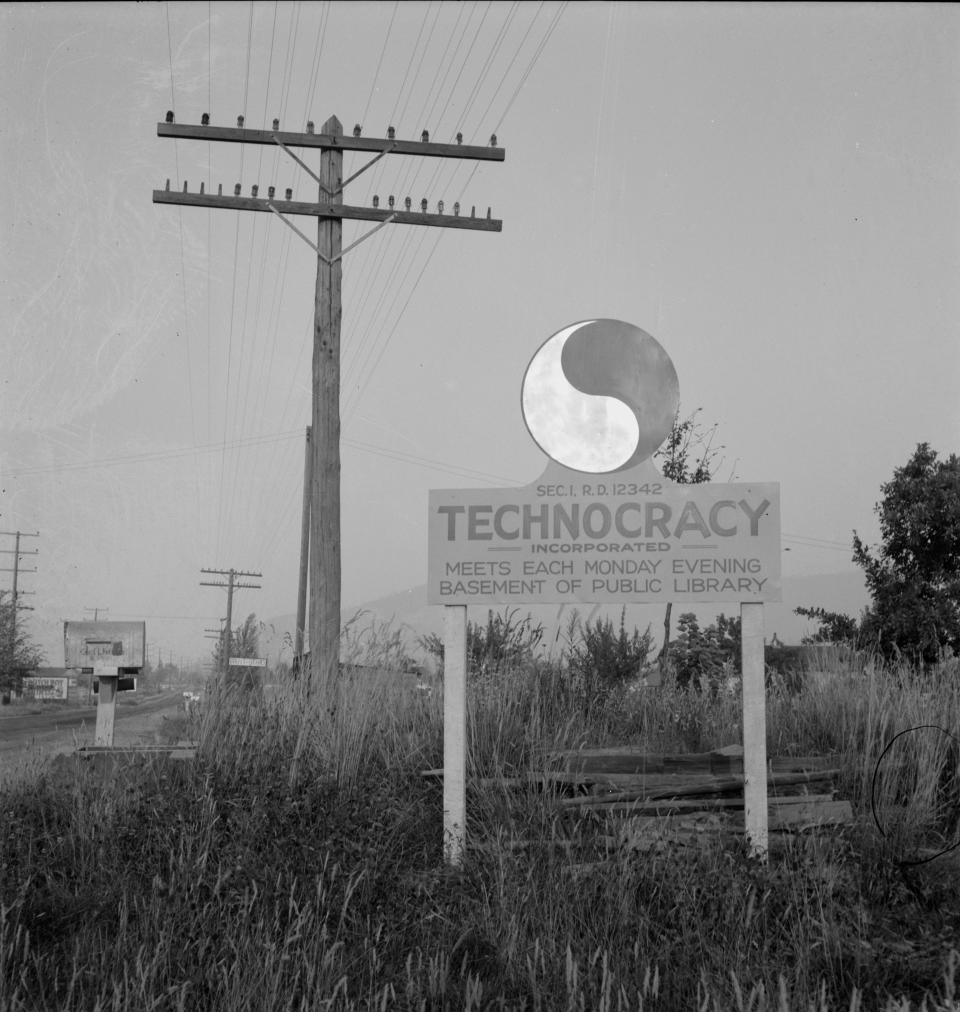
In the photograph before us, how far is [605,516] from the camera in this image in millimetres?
6430

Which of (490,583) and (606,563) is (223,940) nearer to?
(490,583)

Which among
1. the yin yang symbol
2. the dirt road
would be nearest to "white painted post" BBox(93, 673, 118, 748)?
the dirt road

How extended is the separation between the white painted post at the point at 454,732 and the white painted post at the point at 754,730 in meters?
1.72

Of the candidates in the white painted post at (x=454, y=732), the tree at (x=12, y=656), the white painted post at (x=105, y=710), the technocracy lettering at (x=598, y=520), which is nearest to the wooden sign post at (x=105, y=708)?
the white painted post at (x=105, y=710)

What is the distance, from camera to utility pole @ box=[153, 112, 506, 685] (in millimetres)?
10945

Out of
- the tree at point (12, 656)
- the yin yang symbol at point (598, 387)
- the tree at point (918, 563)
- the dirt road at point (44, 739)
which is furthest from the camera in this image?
the tree at point (12, 656)

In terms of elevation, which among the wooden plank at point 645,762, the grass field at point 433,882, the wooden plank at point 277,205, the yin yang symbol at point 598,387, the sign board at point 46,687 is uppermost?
the wooden plank at point 277,205

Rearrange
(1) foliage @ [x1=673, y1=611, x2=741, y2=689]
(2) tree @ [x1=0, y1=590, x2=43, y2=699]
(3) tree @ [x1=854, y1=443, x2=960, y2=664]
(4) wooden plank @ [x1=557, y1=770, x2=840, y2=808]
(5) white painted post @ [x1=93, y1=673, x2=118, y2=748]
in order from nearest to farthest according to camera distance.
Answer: (4) wooden plank @ [x1=557, y1=770, x2=840, y2=808]
(5) white painted post @ [x1=93, y1=673, x2=118, y2=748]
(1) foliage @ [x1=673, y1=611, x2=741, y2=689]
(3) tree @ [x1=854, y1=443, x2=960, y2=664]
(2) tree @ [x1=0, y1=590, x2=43, y2=699]

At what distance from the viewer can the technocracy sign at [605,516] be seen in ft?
20.7

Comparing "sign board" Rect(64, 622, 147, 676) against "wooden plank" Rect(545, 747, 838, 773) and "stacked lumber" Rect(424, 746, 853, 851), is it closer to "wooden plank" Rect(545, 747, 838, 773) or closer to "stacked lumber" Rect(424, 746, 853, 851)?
"stacked lumber" Rect(424, 746, 853, 851)

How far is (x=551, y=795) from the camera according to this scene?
21.8 feet

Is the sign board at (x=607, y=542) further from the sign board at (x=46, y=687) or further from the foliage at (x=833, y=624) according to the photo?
the sign board at (x=46, y=687)

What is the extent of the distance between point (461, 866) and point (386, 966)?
128 centimetres

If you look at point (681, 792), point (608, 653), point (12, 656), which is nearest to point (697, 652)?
point (608, 653)
